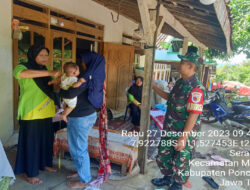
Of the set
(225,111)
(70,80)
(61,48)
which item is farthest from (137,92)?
(225,111)

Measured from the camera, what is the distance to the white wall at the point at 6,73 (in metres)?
2.97

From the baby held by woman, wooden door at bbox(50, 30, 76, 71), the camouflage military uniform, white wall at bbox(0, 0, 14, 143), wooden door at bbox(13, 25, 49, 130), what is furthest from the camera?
wooden door at bbox(50, 30, 76, 71)

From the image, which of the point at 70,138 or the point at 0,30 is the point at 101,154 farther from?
the point at 0,30

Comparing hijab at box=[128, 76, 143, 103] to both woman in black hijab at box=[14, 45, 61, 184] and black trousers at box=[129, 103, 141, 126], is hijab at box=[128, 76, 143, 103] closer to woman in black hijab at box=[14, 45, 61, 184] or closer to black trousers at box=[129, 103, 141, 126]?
black trousers at box=[129, 103, 141, 126]

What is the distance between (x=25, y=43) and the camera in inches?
136

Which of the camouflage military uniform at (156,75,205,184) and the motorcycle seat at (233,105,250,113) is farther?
the motorcycle seat at (233,105,250,113)

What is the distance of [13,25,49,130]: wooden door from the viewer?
3234 millimetres

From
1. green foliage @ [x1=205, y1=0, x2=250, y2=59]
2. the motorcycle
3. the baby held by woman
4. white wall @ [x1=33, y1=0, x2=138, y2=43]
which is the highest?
green foliage @ [x1=205, y1=0, x2=250, y2=59]

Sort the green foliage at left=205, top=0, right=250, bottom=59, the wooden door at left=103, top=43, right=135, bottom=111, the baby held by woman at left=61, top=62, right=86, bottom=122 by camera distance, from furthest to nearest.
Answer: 1. the green foliage at left=205, top=0, right=250, bottom=59
2. the wooden door at left=103, top=43, right=135, bottom=111
3. the baby held by woman at left=61, top=62, right=86, bottom=122

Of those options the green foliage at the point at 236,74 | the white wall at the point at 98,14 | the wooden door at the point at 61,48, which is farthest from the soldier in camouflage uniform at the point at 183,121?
the green foliage at the point at 236,74

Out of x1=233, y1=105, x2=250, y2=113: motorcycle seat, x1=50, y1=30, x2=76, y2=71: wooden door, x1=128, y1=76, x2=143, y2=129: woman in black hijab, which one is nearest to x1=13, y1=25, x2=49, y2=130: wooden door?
x1=50, y1=30, x2=76, y2=71: wooden door

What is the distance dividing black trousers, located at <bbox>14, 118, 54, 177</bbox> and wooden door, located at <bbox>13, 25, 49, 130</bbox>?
1252 mm

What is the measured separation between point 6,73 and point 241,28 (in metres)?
11.2

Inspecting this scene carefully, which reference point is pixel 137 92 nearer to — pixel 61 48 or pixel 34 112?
pixel 61 48
